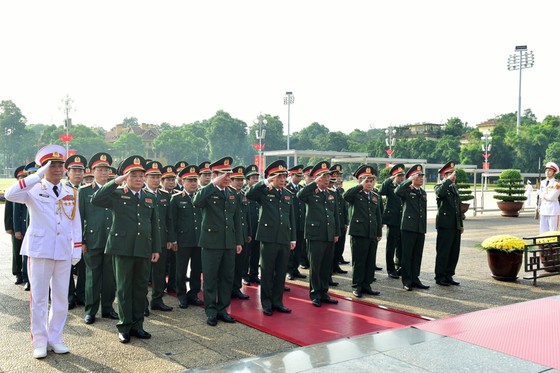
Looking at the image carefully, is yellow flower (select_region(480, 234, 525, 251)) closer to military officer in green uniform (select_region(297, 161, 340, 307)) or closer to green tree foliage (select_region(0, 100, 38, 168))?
military officer in green uniform (select_region(297, 161, 340, 307))

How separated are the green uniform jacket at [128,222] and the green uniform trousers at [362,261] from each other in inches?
117

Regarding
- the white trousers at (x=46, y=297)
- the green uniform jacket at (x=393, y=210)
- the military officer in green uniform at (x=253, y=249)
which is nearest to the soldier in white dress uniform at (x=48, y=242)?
the white trousers at (x=46, y=297)

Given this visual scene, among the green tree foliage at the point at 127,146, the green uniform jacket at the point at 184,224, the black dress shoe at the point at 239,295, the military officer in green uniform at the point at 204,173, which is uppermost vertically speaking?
the green tree foliage at the point at 127,146

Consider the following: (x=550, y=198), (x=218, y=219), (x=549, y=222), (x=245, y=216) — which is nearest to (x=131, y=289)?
(x=218, y=219)

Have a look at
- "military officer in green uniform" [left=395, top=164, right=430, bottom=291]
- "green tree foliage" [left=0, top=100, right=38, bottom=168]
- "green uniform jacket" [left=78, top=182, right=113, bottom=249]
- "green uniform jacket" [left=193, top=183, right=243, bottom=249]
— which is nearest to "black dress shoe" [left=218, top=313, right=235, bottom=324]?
"green uniform jacket" [left=193, top=183, right=243, bottom=249]

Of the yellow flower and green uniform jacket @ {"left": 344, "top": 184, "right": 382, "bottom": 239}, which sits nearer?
green uniform jacket @ {"left": 344, "top": 184, "right": 382, "bottom": 239}

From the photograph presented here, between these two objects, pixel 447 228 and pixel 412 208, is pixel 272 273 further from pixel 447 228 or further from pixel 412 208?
pixel 447 228

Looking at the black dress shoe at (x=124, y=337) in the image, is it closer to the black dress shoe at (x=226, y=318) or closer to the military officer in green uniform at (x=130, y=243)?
the military officer in green uniform at (x=130, y=243)

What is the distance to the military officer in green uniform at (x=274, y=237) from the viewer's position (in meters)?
6.16

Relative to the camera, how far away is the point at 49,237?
456cm

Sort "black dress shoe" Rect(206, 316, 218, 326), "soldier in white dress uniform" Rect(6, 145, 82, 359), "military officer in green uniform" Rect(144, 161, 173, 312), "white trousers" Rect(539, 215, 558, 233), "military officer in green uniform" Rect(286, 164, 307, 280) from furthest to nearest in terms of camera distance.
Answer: "white trousers" Rect(539, 215, 558, 233)
"military officer in green uniform" Rect(286, 164, 307, 280)
"military officer in green uniform" Rect(144, 161, 173, 312)
"black dress shoe" Rect(206, 316, 218, 326)
"soldier in white dress uniform" Rect(6, 145, 82, 359)

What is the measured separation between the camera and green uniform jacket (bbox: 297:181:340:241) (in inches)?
256

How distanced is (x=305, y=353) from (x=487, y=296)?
13.9 feet

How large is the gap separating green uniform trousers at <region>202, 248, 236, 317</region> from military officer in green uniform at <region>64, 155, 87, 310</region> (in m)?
1.78
